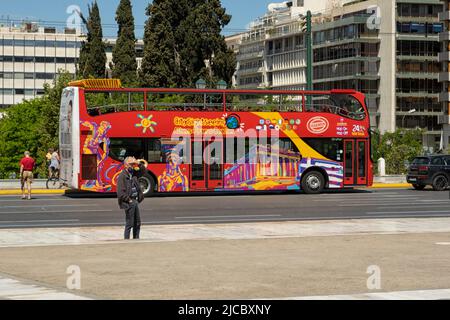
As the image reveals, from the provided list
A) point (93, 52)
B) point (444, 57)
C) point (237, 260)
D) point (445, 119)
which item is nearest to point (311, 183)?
point (237, 260)

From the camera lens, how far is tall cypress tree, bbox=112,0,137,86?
89.6 m

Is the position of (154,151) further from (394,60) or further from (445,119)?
(394,60)

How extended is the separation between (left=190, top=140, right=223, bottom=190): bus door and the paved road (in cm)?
60

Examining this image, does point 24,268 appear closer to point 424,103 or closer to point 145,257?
point 145,257

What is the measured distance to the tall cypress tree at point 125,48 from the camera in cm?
8956

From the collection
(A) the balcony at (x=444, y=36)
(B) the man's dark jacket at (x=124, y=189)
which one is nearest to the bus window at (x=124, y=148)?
(B) the man's dark jacket at (x=124, y=189)

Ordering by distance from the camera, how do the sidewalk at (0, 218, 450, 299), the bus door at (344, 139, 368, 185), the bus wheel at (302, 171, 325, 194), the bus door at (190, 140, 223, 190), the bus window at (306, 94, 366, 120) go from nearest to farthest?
the sidewalk at (0, 218, 450, 299), the bus door at (190, 140, 223, 190), the bus wheel at (302, 171, 325, 194), the bus door at (344, 139, 368, 185), the bus window at (306, 94, 366, 120)

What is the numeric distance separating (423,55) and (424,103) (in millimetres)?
5886

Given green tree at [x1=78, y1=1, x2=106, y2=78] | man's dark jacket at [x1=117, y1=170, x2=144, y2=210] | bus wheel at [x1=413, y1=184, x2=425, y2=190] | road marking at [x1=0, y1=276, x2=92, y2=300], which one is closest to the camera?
road marking at [x1=0, y1=276, x2=92, y2=300]

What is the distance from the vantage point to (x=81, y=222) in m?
25.6

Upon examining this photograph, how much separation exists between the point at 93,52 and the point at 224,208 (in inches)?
2545

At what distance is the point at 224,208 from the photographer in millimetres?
31453

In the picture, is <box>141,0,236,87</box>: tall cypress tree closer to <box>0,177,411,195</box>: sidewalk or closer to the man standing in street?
<box>0,177,411,195</box>: sidewalk

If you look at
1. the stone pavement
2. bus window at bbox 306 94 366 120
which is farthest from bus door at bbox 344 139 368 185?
the stone pavement
